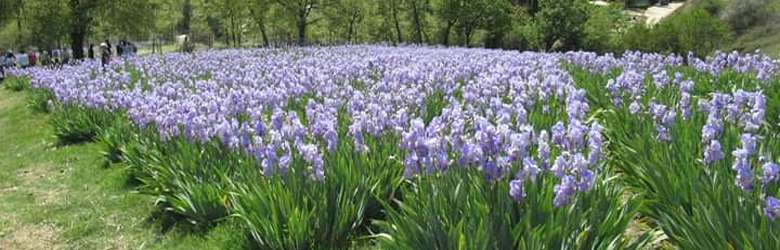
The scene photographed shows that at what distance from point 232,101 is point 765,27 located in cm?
3167

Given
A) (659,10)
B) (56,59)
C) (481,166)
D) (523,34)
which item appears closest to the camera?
(481,166)

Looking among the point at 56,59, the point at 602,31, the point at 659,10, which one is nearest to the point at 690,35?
the point at 602,31

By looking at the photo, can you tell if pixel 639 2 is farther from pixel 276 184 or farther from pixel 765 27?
pixel 276 184

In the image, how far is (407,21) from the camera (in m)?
42.0

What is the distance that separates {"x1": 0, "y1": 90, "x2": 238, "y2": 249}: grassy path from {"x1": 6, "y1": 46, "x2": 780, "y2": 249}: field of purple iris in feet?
0.94

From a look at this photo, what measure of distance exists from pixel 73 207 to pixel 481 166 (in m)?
5.49

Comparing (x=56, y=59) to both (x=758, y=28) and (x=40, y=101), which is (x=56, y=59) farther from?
(x=758, y=28)

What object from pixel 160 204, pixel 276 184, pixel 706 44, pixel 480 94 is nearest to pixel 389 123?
pixel 276 184

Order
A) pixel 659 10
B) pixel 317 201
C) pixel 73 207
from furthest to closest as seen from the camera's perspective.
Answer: pixel 659 10 < pixel 73 207 < pixel 317 201

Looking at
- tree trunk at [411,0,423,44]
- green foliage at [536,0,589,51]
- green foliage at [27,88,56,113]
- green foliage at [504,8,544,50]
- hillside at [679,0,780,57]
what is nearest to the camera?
green foliage at [27,88,56,113]

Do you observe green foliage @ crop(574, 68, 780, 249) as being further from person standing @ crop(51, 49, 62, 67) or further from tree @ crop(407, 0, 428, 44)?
tree @ crop(407, 0, 428, 44)

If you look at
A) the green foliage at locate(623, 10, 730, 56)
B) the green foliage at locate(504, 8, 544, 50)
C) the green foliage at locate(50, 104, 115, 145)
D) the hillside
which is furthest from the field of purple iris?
the green foliage at locate(504, 8, 544, 50)

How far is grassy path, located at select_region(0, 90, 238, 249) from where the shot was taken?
6113mm

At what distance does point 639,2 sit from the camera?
80.1 metres
